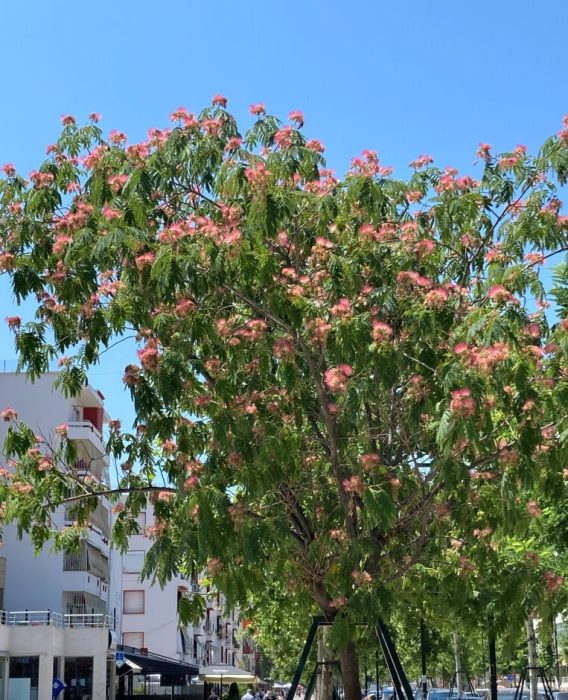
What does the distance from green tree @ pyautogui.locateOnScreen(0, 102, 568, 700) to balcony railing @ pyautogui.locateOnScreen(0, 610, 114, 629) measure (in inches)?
1020

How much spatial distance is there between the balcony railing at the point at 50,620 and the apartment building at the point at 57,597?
0.03 meters

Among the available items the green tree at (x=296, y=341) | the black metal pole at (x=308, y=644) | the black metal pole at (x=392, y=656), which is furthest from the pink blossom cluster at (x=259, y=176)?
the black metal pole at (x=308, y=644)

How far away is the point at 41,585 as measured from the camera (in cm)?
4366

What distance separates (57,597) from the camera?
143 ft


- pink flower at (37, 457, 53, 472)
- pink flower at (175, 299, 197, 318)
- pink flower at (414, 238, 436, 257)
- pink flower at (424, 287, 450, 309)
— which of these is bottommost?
pink flower at (37, 457, 53, 472)

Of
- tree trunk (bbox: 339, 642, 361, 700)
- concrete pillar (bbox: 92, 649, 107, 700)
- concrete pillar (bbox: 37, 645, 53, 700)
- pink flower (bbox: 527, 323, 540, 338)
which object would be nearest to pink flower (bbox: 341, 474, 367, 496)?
pink flower (bbox: 527, 323, 540, 338)

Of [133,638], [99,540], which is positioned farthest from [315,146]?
[133,638]

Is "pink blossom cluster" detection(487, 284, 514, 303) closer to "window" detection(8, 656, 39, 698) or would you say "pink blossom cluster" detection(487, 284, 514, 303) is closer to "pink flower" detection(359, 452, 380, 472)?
"pink flower" detection(359, 452, 380, 472)

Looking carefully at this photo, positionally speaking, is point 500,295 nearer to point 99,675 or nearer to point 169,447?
point 169,447

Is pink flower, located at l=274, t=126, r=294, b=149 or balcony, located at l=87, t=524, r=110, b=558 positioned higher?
balcony, located at l=87, t=524, r=110, b=558

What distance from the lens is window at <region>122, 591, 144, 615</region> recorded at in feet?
210

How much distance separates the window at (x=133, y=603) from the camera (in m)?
63.9

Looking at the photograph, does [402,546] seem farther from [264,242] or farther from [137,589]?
[137,589]

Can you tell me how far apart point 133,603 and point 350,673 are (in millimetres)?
52636
